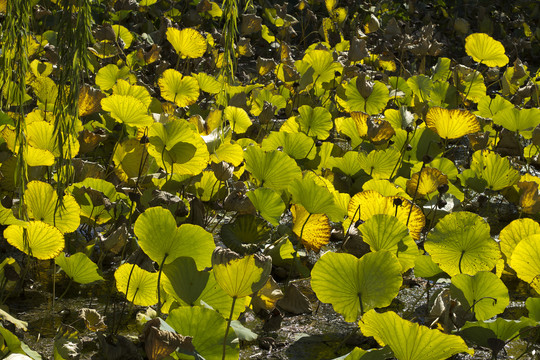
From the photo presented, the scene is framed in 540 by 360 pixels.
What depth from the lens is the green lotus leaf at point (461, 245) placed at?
122 cm

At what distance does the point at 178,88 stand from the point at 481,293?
1.19 m

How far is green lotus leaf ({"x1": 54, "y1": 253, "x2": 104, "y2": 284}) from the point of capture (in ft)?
3.86

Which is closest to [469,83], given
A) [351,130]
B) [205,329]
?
[351,130]

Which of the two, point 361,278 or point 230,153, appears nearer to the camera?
point 361,278

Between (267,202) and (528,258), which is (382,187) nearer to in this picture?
(267,202)

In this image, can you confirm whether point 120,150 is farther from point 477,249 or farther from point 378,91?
point 378,91

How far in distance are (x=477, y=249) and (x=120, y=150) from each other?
0.79m

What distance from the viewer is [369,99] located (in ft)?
7.30

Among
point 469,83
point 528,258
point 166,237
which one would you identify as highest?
→ point 166,237

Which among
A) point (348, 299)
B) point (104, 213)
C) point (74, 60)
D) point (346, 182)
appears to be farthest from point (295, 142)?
point (74, 60)

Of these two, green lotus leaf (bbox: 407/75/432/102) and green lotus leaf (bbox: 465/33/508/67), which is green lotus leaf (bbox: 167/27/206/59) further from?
green lotus leaf (bbox: 465/33/508/67)

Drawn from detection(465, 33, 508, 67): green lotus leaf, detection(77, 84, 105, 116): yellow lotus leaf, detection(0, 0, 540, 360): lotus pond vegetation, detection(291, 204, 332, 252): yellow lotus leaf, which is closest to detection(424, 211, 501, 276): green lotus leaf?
detection(0, 0, 540, 360): lotus pond vegetation

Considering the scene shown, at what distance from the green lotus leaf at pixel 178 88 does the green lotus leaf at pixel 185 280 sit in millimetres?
1052

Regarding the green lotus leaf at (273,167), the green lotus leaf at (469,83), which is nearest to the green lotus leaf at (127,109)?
the green lotus leaf at (273,167)
